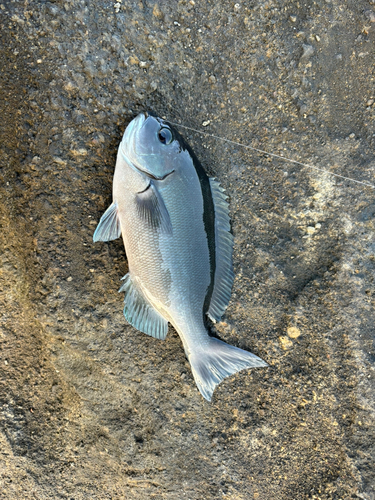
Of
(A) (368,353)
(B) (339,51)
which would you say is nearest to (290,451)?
(A) (368,353)

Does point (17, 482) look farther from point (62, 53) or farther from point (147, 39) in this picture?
point (147, 39)

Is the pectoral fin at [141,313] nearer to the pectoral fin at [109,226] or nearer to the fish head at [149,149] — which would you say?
the pectoral fin at [109,226]

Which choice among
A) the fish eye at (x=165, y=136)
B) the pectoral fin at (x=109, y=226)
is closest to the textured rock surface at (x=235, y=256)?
the pectoral fin at (x=109, y=226)

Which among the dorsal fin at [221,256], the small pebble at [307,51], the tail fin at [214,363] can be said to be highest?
the small pebble at [307,51]

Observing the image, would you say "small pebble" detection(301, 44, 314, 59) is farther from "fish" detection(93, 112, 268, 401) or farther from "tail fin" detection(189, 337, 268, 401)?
"tail fin" detection(189, 337, 268, 401)

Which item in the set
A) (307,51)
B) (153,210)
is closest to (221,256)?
(153,210)

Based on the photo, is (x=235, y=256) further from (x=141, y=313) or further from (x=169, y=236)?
(x=141, y=313)

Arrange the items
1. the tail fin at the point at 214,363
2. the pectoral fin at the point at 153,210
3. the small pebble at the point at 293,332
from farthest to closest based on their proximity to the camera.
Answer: the small pebble at the point at 293,332 → the tail fin at the point at 214,363 → the pectoral fin at the point at 153,210

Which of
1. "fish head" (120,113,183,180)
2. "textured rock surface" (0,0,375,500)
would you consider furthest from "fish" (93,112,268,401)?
"textured rock surface" (0,0,375,500)
